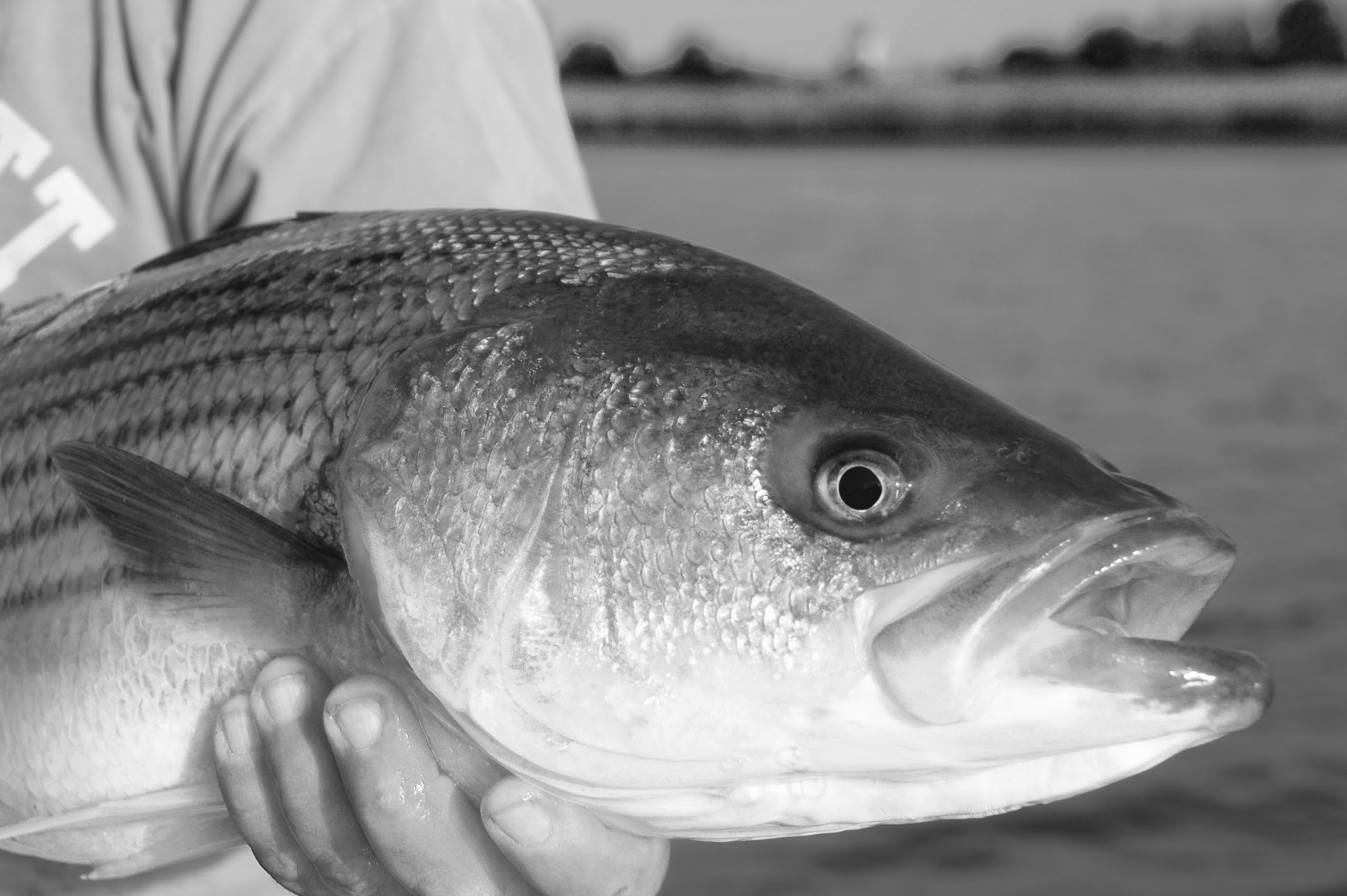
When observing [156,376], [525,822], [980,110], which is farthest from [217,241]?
[980,110]

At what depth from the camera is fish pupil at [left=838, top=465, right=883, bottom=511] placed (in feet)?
5.85

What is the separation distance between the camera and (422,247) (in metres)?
2.13

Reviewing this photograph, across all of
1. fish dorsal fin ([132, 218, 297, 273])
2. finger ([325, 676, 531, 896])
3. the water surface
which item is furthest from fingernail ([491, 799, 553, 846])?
the water surface

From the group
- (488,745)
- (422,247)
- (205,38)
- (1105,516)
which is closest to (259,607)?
(488,745)

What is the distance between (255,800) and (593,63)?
96.4 meters

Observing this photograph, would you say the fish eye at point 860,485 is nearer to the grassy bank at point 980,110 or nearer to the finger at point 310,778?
the finger at point 310,778

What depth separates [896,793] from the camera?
180cm

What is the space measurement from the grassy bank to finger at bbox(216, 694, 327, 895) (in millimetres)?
71874

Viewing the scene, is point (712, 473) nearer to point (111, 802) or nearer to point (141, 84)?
point (111, 802)

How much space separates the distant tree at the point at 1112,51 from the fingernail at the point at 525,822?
4151 inches

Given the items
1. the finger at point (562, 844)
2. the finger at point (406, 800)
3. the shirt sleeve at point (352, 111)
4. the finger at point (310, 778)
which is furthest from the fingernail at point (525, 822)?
the shirt sleeve at point (352, 111)

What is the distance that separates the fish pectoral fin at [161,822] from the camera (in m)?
2.08

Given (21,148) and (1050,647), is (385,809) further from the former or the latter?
(21,148)

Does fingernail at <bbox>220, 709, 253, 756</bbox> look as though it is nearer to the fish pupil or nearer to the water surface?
the fish pupil
